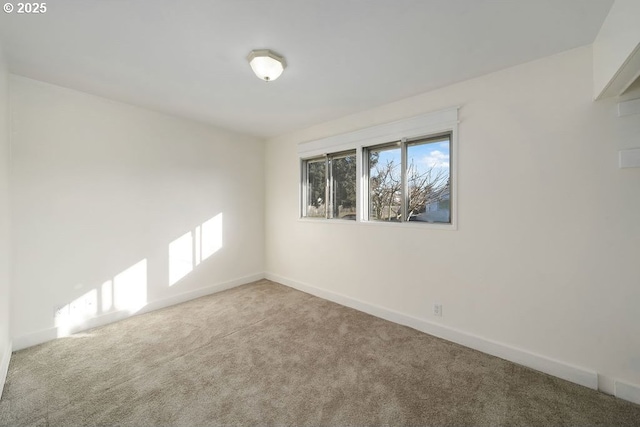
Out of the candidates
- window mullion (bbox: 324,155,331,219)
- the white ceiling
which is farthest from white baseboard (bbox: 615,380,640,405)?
window mullion (bbox: 324,155,331,219)

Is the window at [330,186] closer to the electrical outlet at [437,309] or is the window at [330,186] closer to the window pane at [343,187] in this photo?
the window pane at [343,187]

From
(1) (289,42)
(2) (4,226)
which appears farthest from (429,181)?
(2) (4,226)

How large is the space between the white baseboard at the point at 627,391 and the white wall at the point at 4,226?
430 cm

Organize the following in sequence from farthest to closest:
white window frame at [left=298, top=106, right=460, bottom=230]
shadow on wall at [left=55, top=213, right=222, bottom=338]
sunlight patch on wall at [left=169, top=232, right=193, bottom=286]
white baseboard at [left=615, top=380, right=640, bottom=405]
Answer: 1. sunlight patch on wall at [left=169, top=232, right=193, bottom=286]
2. shadow on wall at [left=55, top=213, right=222, bottom=338]
3. white window frame at [left=298, top=106, right=460, bottom=230]
4. white baseboard at [left=615, top=380, right=640, bottom=405]

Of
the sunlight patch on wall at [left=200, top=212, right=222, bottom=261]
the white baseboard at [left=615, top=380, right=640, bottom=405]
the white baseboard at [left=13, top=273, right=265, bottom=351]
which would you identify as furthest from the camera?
the sunlight patch on wall at [left=200, top=212, right=222, bottom=261]

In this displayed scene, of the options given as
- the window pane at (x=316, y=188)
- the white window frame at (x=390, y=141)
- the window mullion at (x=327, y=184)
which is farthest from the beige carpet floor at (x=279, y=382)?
the window pane at (x=316, y=188)

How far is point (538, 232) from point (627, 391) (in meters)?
1.15

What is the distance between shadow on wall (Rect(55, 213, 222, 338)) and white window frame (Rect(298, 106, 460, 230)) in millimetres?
1475

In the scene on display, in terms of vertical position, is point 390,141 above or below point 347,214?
above

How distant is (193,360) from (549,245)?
3.08m

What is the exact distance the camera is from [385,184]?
10.2ft

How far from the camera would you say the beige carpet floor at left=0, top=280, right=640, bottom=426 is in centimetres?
156

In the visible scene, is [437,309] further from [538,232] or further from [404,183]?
[404,183]

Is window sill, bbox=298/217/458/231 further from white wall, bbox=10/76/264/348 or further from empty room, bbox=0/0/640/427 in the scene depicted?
white wall, bbox=10/76/264/348
